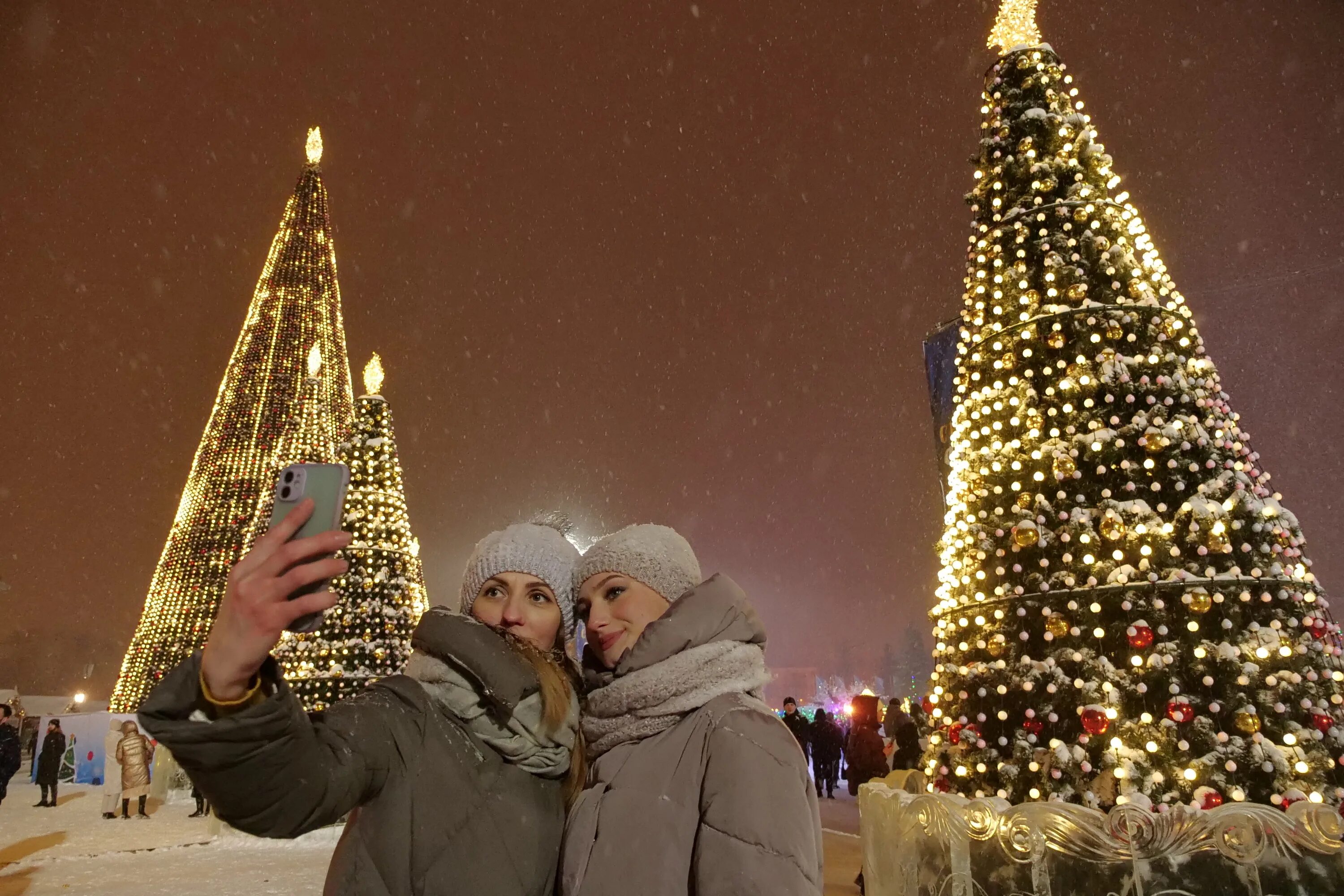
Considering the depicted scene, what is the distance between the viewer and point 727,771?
5.98 ft

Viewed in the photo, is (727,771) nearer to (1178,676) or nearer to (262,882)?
(1178,676)

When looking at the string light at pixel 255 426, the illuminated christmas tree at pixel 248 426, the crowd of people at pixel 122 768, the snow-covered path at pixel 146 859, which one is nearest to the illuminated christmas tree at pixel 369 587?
the snow-covered path at pixel 146 859

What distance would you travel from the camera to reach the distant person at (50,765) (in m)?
16.1

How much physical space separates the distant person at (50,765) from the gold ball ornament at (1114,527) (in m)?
20.0

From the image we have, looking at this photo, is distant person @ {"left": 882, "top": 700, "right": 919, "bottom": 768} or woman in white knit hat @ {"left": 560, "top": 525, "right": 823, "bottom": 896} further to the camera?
distant person @ {"left": 882, "top": 700, "right": 919, "bottom": 768}

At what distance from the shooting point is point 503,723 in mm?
2096

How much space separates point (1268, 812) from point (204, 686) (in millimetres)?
5179

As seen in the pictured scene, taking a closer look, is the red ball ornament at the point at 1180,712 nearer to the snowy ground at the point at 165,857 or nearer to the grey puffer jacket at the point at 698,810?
the snowy ground at the point at 165,857

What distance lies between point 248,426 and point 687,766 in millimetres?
26910

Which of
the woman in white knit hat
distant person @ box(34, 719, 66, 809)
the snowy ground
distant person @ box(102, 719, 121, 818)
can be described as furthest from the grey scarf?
distant person @ box(34, 719, 66, 809)

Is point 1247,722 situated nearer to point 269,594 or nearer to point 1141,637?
point 1141,637

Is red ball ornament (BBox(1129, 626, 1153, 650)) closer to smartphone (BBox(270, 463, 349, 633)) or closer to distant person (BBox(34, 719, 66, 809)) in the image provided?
smartphone (BBox(270, 463, 349, 633))

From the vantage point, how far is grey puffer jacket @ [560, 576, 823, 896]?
5.65ft

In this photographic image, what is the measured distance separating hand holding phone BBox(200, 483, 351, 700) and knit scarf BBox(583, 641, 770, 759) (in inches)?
37.8
